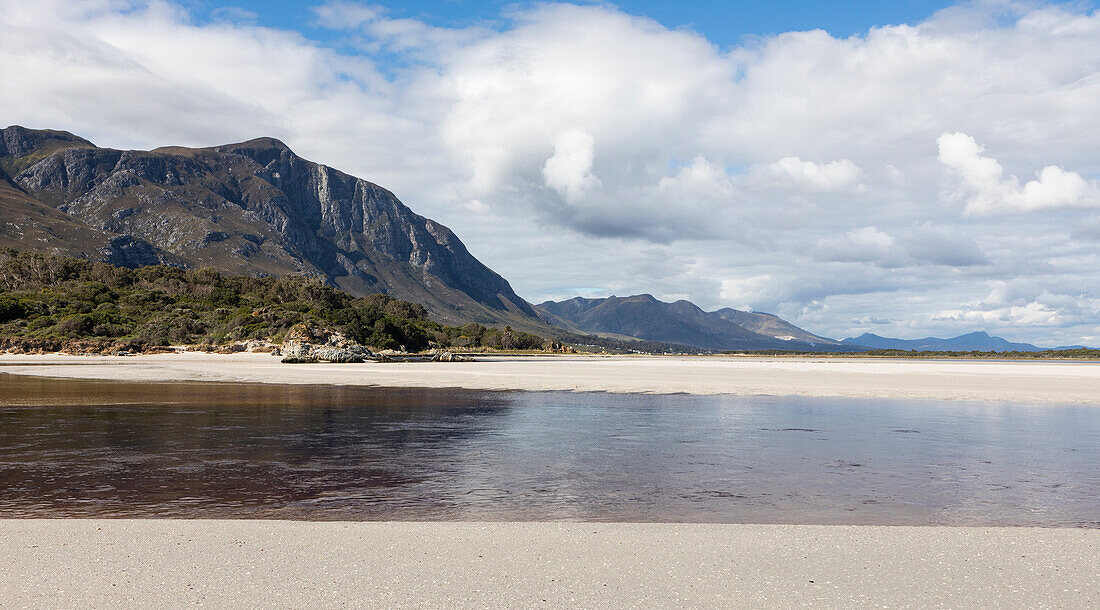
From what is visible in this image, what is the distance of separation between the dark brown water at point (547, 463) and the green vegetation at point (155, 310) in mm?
64815

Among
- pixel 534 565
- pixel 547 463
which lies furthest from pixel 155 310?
pixel 534 565

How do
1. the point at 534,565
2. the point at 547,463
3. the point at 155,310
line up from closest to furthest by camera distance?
the point at 534,565
the point at 547,463
the point at 155,310

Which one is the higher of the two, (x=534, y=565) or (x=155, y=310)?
(x=155, y=310)

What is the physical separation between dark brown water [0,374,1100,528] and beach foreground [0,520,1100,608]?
1.31m

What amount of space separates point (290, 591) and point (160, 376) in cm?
5167

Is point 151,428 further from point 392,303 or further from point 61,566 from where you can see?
point 392,303

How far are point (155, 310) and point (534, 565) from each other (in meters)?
111

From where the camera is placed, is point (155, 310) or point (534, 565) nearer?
point (534, 565)

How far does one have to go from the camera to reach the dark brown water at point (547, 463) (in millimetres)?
11680

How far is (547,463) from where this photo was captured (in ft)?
53.8

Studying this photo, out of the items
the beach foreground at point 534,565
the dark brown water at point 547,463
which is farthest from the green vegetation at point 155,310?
the beach foreground at point 534,565

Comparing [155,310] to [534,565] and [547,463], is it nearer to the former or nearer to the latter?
[547,463]

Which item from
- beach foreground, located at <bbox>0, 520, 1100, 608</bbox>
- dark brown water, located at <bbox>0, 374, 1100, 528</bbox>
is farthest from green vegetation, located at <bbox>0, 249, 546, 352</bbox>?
beach foreground, located at <bbox>0, 520, 1100, 608</bbox>

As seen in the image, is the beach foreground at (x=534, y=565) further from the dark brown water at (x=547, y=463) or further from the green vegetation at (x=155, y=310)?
the green vegetation at (x=155, y=310)
